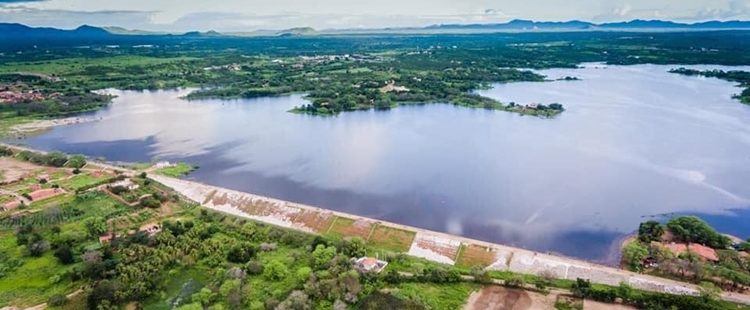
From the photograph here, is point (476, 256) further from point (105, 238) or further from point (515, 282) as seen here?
point (105, 238)

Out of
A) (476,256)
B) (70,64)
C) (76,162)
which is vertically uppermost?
(70,64)

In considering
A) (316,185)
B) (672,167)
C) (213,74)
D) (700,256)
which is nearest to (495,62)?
(213,74)

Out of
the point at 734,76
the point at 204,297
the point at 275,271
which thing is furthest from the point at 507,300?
the point at 734,76

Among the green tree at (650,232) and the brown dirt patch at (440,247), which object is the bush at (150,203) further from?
the green tree at (650,232)

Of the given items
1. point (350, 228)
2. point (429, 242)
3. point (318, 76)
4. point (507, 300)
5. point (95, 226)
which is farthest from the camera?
point (318, 76)

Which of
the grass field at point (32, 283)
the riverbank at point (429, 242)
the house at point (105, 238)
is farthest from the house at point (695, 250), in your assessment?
the house at point (105, 238)

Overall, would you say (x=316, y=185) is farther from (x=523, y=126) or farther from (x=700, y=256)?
(x=523, y=126)
